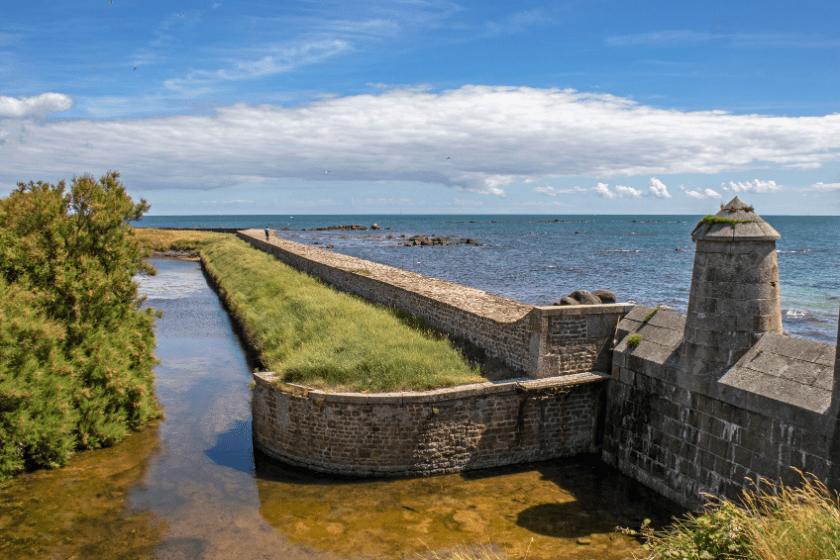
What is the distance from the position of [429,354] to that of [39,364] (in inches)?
308

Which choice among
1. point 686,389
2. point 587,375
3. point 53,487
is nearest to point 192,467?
point 53,487

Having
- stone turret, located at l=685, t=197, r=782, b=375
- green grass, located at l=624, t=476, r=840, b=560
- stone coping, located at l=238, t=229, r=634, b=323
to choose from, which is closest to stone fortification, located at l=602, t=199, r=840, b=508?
stone turret, located at l=685, t=197, r=782, b=375

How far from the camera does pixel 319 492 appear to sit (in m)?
9.82

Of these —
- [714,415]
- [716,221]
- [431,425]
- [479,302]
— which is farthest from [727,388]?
[479,302]

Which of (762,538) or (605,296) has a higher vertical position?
(605,296)

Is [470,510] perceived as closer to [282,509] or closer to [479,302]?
[282,509]

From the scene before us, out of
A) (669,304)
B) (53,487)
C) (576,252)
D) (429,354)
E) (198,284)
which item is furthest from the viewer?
(576,252)

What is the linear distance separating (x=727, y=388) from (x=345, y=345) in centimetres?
786

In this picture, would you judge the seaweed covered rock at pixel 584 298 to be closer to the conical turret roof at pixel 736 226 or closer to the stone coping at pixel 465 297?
the stone coping at pixel 465 297

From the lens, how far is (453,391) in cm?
1020

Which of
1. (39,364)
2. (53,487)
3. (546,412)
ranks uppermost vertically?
(39,364)

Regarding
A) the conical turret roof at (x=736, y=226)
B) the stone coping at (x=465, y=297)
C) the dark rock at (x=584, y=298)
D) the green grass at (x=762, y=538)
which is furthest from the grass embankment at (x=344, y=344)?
the dark rock at (x=584, y=298)

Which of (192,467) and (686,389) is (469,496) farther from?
(192,467)

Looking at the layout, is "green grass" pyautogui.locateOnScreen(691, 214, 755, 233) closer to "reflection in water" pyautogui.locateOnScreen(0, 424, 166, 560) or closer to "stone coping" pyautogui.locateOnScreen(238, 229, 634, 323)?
"stone coping" pyautogui.locateOnScreen(238, 229, 634, 323)
